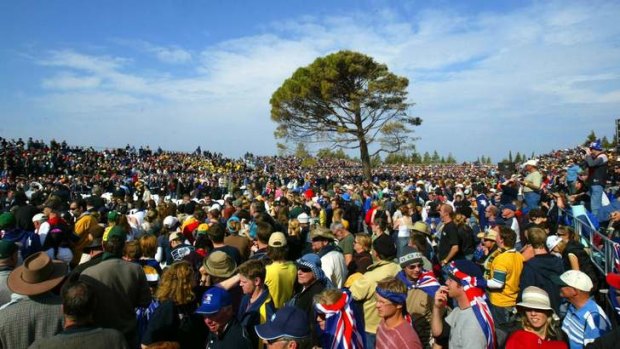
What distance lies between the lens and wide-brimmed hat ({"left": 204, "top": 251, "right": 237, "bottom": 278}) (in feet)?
12.5

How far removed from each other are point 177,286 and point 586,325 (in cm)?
289

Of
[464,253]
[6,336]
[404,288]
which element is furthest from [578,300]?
[6,336]

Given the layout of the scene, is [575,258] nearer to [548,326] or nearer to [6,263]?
[548,326]

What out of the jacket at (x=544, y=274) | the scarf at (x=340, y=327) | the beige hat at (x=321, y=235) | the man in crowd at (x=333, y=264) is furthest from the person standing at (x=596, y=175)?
the scarf at (x=340, y=327)

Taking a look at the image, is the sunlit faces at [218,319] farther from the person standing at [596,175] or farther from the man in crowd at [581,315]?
the person standing at [596,175]

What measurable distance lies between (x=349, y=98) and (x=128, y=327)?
90.7ft

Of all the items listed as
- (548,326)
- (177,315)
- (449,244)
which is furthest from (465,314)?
(449,244)

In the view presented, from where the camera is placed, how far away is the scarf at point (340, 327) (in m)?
2.89

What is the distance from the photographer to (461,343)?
2.78 metres

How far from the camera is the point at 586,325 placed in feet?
10.1

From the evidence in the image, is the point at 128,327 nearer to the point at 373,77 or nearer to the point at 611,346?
the point at 611,346

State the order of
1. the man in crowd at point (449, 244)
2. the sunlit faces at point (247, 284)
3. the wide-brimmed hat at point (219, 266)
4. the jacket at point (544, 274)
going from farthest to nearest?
the man in crowd at point (449, 244)
the jacket at point (544, 274)
the wide-brimmed hat at point (219, 266)
the sunlit faces at point (247, 284)

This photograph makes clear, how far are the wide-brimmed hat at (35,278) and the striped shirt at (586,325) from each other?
358 cm

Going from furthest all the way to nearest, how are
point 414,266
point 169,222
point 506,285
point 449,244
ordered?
point 169,222 < point 449,244 < point 506,285 < point 414,266
